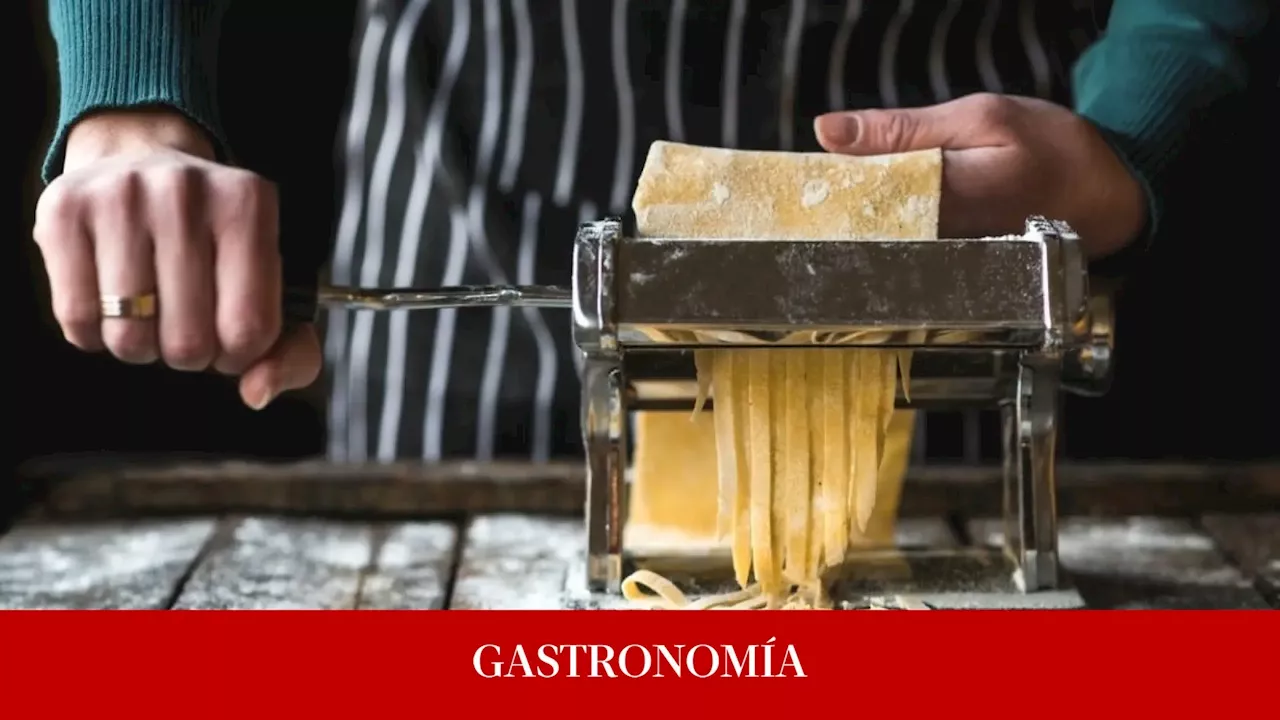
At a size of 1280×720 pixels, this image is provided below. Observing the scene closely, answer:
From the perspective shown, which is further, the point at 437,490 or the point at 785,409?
the point at 437,490

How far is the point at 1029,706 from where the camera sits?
55cm

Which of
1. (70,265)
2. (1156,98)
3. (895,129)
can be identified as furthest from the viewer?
(1156,98)

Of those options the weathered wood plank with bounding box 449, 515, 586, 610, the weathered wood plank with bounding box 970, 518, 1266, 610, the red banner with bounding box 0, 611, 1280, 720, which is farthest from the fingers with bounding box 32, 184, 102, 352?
the weathered wood plank with bounding box 970, 518, 1266, 610

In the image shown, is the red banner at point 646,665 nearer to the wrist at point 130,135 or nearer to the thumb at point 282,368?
the thumb at point 282,368

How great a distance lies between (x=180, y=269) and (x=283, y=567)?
24 centimetres

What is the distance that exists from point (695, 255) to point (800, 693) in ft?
0.60

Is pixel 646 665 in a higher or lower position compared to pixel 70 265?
lower

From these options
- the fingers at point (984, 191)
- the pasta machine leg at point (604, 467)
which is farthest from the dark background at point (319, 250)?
the pasta machine leg at point (604, 467)

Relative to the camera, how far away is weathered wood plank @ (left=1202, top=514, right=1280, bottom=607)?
0.72 metres

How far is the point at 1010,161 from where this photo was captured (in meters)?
0.69

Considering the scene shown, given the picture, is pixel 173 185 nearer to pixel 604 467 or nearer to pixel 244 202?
pixel 244 202

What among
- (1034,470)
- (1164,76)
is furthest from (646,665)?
(1164,76)

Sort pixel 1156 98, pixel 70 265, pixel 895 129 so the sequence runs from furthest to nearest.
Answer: pixel 1156 98 < pixel 895 129 < pixel 70 265

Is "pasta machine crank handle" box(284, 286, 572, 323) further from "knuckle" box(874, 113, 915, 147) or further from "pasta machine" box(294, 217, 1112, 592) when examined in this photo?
"knuckle" box(874, 113, 915, 147)
